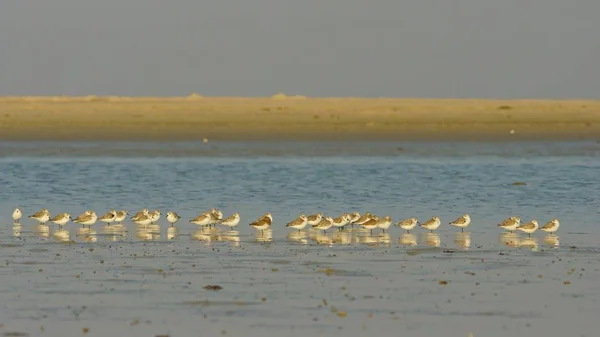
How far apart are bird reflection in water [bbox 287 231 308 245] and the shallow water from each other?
0.24 ft

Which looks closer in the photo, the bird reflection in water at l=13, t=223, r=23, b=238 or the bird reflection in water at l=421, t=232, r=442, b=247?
the bird reflection in water at l=421, t=232, r=442, b=247

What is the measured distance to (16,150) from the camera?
1447 inches

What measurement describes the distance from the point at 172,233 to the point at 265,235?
1317mm

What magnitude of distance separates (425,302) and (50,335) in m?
3.50

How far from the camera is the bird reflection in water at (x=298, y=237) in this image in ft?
57.1

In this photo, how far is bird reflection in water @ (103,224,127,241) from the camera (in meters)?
17.9

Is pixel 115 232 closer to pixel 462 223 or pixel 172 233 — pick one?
pixel 172 233

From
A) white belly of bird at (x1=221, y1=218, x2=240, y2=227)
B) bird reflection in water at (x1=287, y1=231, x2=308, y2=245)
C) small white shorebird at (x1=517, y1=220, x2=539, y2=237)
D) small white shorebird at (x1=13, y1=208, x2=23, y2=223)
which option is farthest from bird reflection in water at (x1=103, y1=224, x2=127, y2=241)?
small white shorebird at (x1=517, y1=220, x2=539, y2=237)

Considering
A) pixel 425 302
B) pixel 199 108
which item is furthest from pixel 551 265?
pixel 199 108

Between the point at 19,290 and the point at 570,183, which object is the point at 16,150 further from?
the point at 19,290

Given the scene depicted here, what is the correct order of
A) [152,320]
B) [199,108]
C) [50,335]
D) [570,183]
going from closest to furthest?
1. [50,335]
2. [152,320]
3. [570,183]
4. [199,108]

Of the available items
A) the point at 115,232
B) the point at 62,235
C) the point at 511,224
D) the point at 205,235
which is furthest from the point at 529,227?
the point at 62,235

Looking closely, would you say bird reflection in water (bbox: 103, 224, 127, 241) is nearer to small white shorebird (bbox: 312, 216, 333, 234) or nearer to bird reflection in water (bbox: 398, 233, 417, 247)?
small white shorebird (bbox: 312, 216, 333, 234)

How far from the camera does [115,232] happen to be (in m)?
18.6
